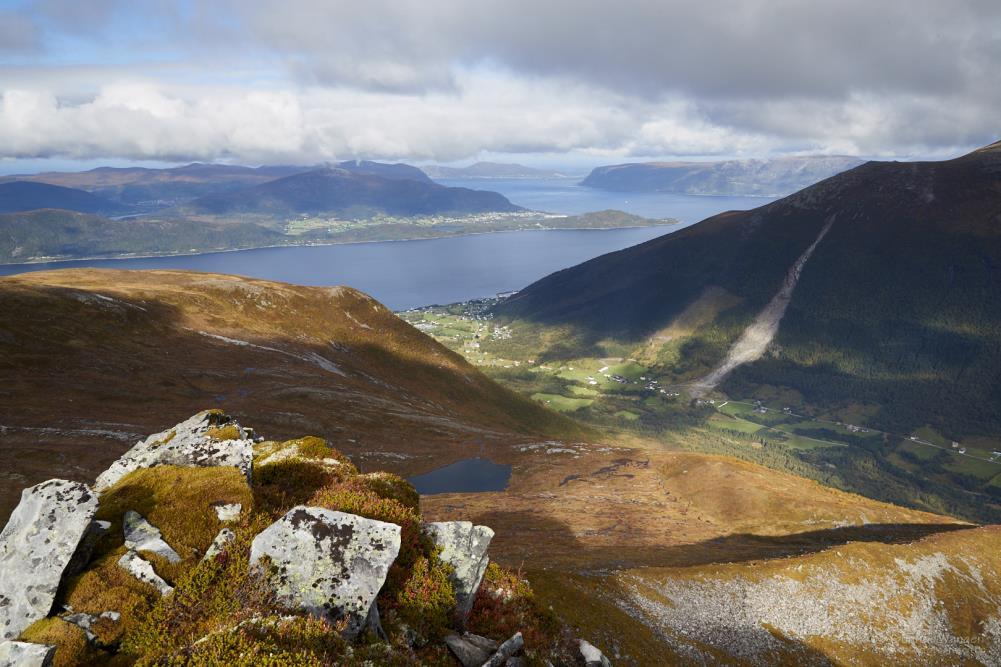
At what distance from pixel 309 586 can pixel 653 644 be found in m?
23.1

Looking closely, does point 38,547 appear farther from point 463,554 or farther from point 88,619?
point 463,554

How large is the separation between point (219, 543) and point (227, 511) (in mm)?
1823

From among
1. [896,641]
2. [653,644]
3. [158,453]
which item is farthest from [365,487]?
[896,641]

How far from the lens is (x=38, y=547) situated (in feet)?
46.1

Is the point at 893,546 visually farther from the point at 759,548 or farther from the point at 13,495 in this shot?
the point at 13,495

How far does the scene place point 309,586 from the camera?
1462cm

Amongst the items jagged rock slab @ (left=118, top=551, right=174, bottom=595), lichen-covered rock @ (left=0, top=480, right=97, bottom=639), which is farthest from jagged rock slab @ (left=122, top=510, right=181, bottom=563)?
lichen-covered rock @ (left=0, top=480, right=97, bottom=639)

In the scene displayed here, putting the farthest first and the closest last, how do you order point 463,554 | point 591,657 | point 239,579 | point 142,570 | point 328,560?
point 591,657
point 463,554
point 328,560
point 142,570
point 239,579

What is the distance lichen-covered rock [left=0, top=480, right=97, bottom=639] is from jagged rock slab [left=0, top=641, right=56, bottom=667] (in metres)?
1.55

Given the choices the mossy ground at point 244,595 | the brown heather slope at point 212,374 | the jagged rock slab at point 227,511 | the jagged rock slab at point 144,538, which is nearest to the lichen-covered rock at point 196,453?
the mossy ground at point 244,595

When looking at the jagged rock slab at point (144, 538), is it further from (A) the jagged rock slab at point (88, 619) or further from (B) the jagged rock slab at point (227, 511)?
(A) the jagged rock slab at point (88, 619)

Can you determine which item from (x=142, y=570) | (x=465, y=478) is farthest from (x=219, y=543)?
(x=465, y=478)

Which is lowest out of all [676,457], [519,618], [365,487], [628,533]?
[676,457]

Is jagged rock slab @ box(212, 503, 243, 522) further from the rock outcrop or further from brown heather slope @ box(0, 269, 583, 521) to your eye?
brown heather slope @ box(0, 269, 583, 521)
